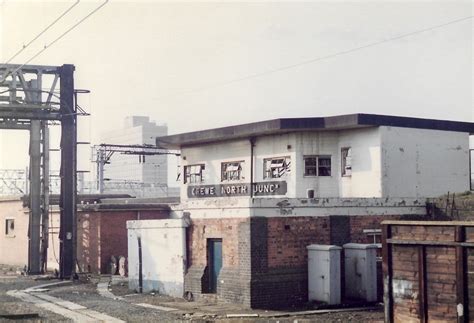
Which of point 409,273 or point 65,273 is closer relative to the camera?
point 409,273

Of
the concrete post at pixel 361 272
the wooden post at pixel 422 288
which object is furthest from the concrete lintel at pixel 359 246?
the wooden post at pixel 422 288

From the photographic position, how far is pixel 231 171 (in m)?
30.3

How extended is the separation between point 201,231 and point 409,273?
8.63m

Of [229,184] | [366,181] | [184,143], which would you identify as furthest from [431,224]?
[184,143]

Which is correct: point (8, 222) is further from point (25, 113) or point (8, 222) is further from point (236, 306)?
point (236, 306)

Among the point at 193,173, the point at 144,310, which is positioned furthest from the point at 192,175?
the point at 144,310

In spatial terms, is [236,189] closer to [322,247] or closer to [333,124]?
[333,124]

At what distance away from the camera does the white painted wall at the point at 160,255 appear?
2217 centimetres

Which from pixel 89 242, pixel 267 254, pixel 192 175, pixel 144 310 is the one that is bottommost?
pixel 144 310

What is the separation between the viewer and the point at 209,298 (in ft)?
68.0

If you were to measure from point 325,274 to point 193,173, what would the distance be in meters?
14.5

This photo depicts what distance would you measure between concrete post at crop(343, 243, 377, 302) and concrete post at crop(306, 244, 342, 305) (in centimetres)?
67

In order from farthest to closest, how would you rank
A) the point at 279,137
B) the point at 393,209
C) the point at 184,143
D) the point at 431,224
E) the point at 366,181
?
1. the point at 184,143
2. the point at 279,137
3. the point at 366,181
4. the point at 393,209
5. the point at 431,224

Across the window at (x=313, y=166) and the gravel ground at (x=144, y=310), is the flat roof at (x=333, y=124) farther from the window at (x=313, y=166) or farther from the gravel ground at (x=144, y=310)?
the gravel ground at (x=144, y=310)
